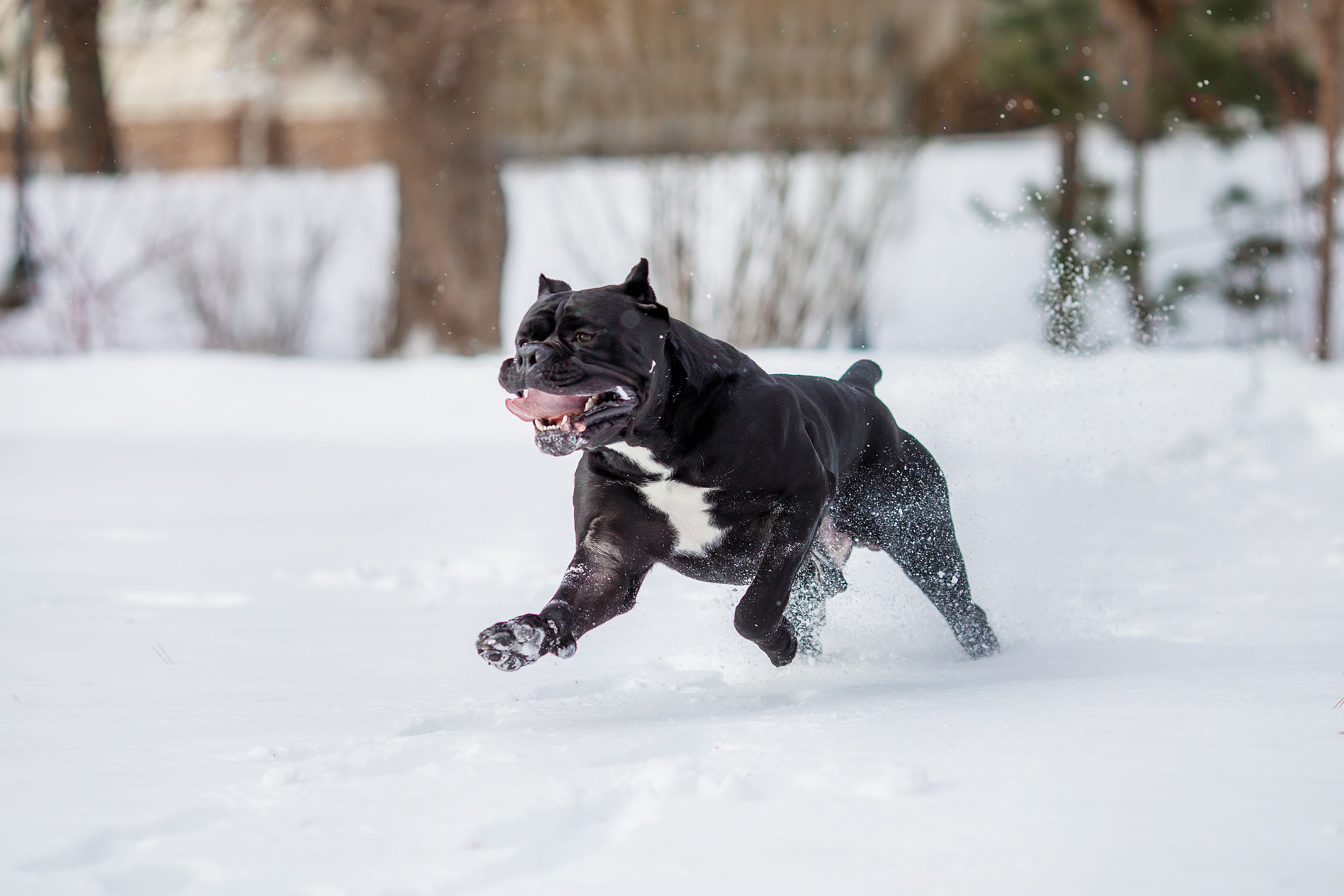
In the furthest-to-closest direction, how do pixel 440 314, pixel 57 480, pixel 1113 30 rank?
pixel 440 314
pixel 1113 30
pixel 57 480

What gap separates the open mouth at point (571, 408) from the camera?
2.60 meters

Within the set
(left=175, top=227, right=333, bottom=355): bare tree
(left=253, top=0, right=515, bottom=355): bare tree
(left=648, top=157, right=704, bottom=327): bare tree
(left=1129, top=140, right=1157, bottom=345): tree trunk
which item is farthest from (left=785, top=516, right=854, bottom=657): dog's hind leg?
(left=175, top=227, right=333, bottom=355): bare tree

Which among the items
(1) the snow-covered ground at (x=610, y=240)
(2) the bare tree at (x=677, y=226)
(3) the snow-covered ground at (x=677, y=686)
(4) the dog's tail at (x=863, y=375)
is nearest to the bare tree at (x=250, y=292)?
(1) the snow-covered ground at (x=610, y=240)

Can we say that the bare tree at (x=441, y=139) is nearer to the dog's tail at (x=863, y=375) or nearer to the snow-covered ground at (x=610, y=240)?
the snow-covered ground at (x=610, y=240)

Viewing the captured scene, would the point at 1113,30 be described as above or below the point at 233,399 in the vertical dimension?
above

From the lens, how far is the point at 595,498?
290cm

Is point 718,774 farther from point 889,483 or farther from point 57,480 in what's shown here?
point 57,480

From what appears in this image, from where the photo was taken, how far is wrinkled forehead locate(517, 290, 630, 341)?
272 cm

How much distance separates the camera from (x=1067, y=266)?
30.5 feet

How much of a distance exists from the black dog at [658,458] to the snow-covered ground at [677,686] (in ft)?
0.69

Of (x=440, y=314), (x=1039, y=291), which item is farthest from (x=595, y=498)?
(x=440, y=314)

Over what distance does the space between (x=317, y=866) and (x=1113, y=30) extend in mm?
9449

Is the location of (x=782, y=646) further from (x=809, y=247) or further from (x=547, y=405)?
(x=809, y=247)

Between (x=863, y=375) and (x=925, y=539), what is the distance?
0.55 meters
